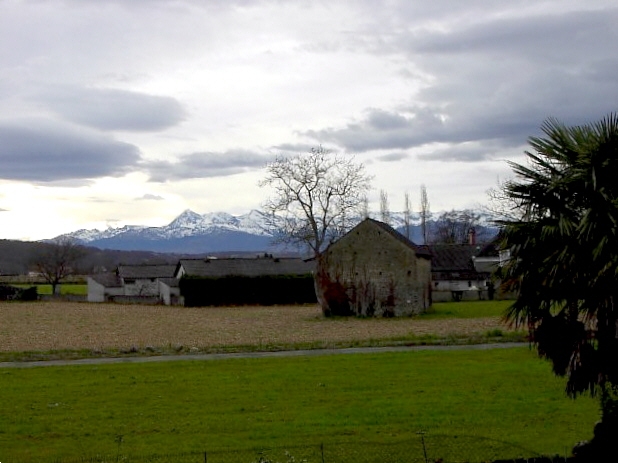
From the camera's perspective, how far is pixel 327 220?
76.9 metres

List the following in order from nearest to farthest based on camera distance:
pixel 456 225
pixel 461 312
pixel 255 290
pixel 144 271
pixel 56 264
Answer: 1. pixel 461 312
2. pixel 255 290
3. pixel 144 271
4. pixel 56 264
5. pixel 456 225

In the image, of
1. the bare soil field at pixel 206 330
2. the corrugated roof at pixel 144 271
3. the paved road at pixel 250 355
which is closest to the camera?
the paved road at pixel 250 355

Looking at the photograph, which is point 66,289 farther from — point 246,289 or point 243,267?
point 246,289

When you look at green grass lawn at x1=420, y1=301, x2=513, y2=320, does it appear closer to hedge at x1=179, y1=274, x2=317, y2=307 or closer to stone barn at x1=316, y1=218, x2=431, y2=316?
stone barn at x1=316, y1=218, x2=431, y2=316

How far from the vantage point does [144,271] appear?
109625 mm

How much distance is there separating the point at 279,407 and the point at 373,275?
137ft

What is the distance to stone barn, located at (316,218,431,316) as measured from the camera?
6162cm

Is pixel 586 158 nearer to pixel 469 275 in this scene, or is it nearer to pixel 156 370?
pixel 156 370

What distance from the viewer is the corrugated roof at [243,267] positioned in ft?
300

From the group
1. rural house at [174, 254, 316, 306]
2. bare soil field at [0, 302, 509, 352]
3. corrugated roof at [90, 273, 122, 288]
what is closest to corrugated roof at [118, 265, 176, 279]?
corrugated roof at [90, 273, 122, 288]

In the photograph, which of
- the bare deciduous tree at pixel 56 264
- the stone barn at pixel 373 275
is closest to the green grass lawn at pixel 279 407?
the stone barn at pixel 373 275

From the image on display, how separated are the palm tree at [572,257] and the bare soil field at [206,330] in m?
23.6

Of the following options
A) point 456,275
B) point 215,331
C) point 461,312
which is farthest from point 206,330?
point 456,275

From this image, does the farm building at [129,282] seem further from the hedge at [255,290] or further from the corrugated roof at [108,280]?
the hedge at [255,290]
